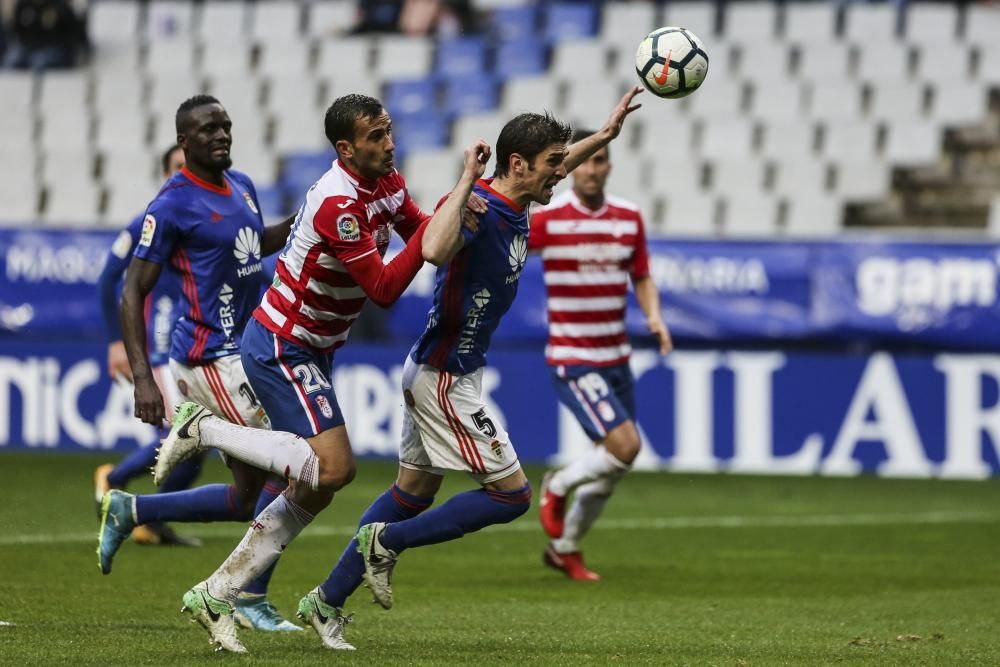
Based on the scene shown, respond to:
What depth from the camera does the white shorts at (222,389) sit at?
24.4 feet

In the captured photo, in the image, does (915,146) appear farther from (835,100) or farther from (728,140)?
(728,140)

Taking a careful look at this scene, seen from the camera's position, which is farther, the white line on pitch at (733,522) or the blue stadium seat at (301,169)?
the blue stadium seat at (301,169)

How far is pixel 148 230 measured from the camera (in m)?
7.36

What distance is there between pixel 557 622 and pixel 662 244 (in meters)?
7.97

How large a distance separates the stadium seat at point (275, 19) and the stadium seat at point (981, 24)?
8585 mm

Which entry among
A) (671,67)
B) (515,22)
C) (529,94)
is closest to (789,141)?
(529,94)

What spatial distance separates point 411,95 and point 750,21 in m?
4.20

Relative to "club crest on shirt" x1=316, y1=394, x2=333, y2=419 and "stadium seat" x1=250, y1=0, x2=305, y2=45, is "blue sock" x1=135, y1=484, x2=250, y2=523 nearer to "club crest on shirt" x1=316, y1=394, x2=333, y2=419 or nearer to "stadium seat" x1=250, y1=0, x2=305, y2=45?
"club crest on shirt" x1=316, y1=394, x2=333, y2=419

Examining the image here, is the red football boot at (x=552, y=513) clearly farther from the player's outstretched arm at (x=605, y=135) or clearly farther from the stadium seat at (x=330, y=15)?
the stadium seat at (x=330, y=15)

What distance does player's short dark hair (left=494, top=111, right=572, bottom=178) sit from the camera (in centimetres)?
672

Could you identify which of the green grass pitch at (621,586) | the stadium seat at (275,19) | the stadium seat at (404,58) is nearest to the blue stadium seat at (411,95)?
the stadium seat at (404,58)

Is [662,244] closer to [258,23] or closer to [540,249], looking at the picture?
[540,249]

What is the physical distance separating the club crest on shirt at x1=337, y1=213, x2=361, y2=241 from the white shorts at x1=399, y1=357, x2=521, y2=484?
0.72 meters

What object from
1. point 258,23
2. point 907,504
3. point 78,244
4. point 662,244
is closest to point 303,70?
point 258,23
